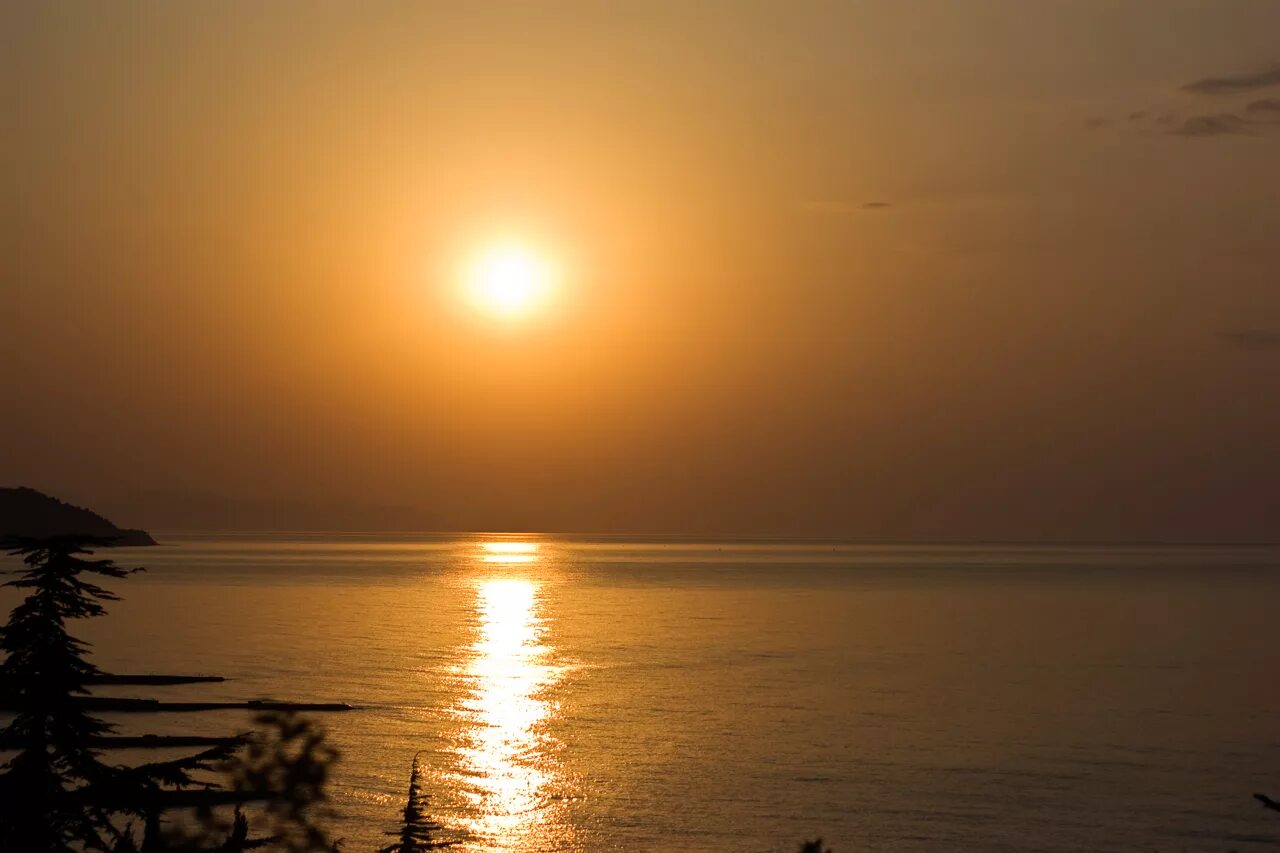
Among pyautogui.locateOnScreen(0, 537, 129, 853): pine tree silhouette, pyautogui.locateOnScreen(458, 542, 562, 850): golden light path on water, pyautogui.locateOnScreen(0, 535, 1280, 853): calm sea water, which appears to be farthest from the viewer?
pyautogui.locateOnScreen(0, 535, 1280, 853): calm sea water

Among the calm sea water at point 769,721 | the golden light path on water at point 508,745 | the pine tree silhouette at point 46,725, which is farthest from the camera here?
the calm sea water at point 769,721

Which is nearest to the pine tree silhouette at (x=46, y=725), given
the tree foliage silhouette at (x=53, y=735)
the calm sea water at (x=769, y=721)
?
the tree foliage silhouette at (x=53, y=735)

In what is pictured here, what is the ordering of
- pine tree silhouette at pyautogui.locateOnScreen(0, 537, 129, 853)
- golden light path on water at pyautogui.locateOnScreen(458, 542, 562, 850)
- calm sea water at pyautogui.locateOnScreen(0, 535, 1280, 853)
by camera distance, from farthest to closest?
calm sea water at pyautogui.locateOnScreen(0, 535, 1280, 853) < golden light path on water at pyautogui.locateOnScreen(458, 542, 562, 850) < pine tree silhouette at pyautogui.locateOnScreen(0, 537, 129, 853)

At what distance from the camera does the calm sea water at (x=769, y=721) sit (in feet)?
146

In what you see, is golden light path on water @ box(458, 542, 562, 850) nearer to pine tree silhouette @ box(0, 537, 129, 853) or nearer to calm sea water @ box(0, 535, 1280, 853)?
calm sea water @ box(0, 535, 1280, 853)

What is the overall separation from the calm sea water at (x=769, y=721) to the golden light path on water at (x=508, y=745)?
19cm

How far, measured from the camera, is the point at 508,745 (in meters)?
58.8

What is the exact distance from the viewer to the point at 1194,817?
45.4 meters

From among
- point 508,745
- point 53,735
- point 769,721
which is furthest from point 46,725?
point 769,721

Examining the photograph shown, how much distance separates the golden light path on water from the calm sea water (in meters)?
0.19

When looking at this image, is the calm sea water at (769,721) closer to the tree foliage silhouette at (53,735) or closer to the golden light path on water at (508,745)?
the golden light path on water at (508,745)

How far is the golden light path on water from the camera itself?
1726 inches

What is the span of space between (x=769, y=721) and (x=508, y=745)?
47.4 ft

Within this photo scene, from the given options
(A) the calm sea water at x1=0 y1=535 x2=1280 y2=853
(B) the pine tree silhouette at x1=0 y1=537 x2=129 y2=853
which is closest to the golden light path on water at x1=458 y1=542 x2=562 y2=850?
(A) the calm sea water at x1=0 y1=535 x2=1280 y2=853
